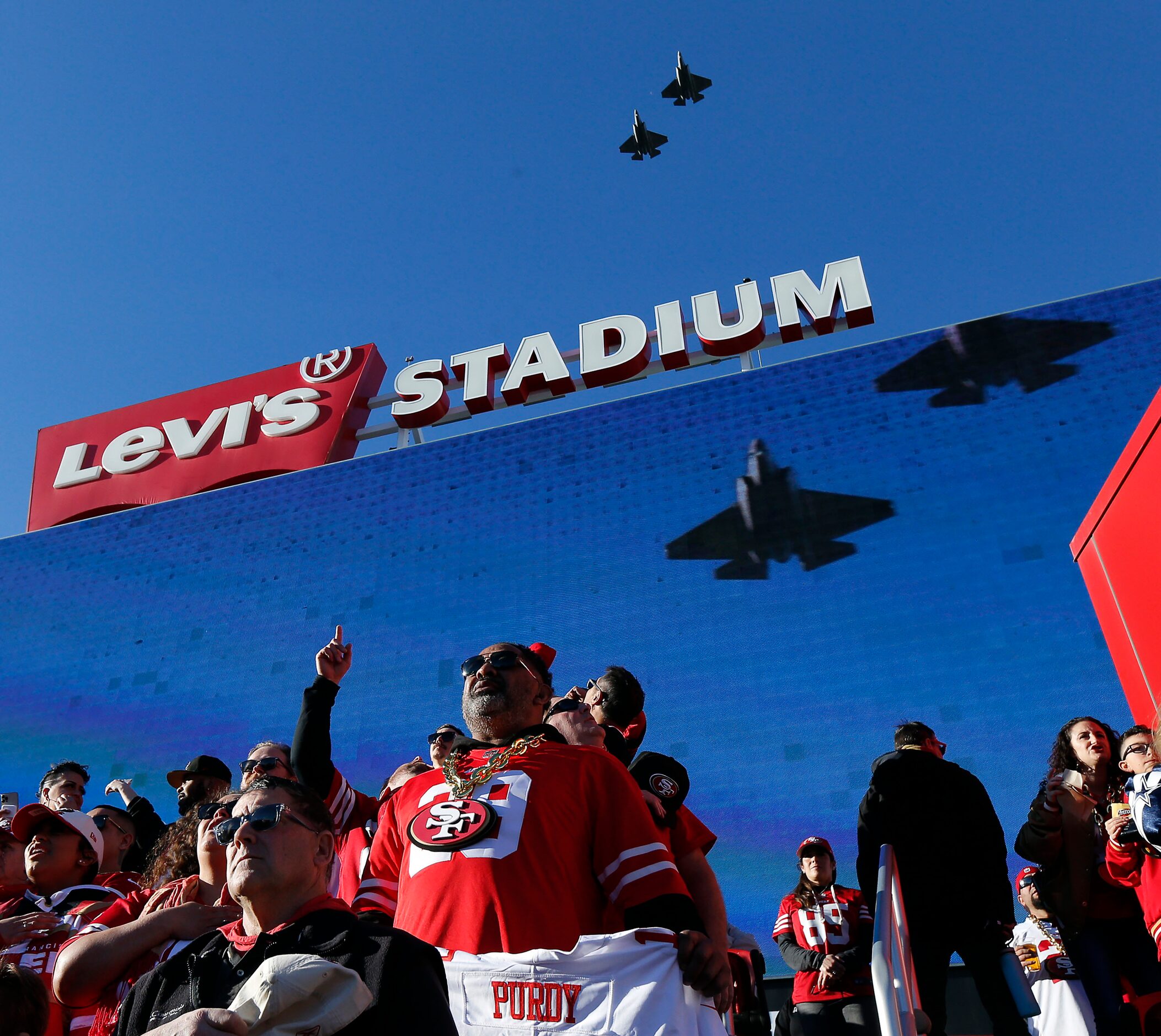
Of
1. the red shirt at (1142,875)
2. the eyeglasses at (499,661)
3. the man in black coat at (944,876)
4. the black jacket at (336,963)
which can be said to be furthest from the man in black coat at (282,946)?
the red shirt at (1142,875)

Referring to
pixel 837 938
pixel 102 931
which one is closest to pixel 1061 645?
pixel 837 938

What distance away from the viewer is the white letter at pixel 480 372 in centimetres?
1166

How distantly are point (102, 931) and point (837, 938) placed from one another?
13.0 feet

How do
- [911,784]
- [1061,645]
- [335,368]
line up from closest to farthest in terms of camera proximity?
[911,784]
[1061,645]
[335,368]

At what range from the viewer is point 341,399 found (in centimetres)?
1238

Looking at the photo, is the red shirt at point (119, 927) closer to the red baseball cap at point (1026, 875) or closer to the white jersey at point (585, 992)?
the white jersey at point (585, 992)

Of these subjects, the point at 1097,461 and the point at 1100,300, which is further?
the point at 1100,300

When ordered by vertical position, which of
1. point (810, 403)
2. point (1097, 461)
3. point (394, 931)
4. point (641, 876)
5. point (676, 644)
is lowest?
point (394, 931)

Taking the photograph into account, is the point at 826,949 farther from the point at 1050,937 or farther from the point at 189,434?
the point at 189,434

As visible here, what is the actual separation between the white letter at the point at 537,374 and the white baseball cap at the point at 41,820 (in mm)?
8481

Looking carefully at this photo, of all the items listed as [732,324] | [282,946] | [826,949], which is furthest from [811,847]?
[732,324]

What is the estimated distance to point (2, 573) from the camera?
1195cm

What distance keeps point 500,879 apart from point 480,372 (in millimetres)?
10254

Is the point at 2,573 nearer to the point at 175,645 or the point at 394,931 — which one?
the point at 175,645
